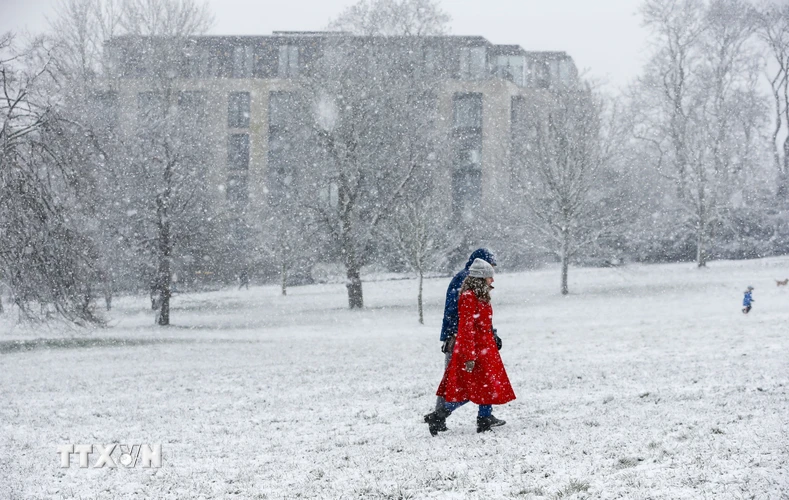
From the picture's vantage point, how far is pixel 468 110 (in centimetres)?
5175

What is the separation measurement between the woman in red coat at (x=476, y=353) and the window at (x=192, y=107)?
26.5 m

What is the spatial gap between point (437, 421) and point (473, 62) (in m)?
46.1

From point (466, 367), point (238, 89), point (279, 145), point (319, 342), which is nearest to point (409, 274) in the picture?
point (279, 145)

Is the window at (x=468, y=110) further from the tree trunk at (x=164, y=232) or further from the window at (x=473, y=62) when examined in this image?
the tree trunk at (x=164, y=232)

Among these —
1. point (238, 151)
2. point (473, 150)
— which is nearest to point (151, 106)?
point (238, 151)

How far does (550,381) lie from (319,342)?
12.7m

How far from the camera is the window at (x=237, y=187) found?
51.1 metres

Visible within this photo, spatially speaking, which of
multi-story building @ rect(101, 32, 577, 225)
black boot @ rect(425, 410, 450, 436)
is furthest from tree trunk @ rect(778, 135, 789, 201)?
black boot @ rect(425, 410, 450, 436)

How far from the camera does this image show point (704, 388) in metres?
9.69

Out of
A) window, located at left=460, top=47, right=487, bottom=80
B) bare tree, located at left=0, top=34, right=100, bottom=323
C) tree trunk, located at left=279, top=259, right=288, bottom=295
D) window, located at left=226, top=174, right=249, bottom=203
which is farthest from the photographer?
window, located at left=226, top=174, right=249, bottom=203

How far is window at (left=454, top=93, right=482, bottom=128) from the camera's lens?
169 feet

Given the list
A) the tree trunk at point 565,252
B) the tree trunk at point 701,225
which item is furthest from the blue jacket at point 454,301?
the tree trunk at point 701,225

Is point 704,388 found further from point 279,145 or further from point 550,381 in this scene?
point 279,145

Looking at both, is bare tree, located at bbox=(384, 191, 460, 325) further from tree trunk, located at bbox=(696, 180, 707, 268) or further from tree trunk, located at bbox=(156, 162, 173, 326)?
tree trunk, located at bbox=(696, 180, 707, 268)
